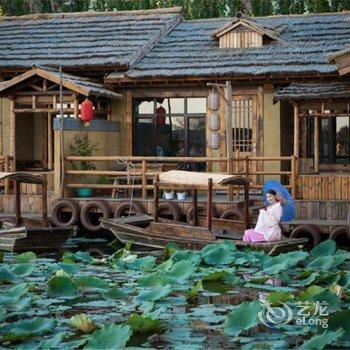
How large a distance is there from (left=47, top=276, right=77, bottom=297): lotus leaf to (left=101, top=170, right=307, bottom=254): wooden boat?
4348 mm

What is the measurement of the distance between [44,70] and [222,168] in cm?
481

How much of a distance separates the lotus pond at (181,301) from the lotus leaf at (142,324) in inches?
0.4

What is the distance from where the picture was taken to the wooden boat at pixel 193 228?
15.7 meters

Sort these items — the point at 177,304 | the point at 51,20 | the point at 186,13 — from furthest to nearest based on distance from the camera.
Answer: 1. the point at 186,13
2. the point at 51,20
3. the point at 177,304

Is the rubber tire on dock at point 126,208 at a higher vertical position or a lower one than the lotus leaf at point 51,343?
higher

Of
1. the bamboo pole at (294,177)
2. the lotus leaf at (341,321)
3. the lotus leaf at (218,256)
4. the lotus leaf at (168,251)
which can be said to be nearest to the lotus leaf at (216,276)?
the lotus leaf at (218,256)

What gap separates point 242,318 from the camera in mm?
9078

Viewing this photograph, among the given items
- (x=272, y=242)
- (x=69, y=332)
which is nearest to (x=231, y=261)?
(x=272, y=242)

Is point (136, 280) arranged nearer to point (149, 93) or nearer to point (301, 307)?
point (301, 307)

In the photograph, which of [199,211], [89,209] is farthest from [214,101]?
[89,209]

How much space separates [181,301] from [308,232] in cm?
686

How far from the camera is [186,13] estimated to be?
33031mm

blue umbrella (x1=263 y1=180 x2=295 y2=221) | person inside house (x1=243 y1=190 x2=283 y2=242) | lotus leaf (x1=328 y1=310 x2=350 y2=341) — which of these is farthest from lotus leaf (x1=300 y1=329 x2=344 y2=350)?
blue umbrella (x1=263 y1=180 x2=295 y2=221)

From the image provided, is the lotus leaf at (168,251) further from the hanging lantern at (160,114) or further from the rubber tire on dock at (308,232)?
the hanging lantern at (160,114)
